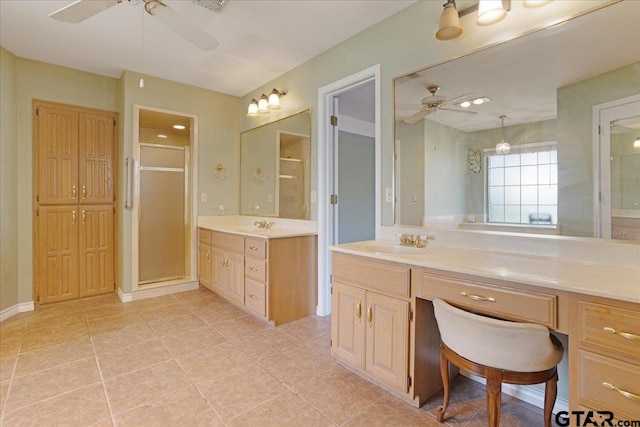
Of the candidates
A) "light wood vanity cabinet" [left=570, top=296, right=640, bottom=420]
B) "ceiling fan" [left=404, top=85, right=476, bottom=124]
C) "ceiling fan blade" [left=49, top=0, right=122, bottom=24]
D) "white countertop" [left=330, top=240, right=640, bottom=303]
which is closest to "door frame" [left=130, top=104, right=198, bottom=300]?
"ceiling fan blade" [left=49, top=0, right=122, bottom=24]

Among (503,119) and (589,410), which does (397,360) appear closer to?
(589,410)

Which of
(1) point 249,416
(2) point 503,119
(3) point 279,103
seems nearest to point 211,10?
(3) point 279,103

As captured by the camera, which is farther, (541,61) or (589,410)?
(541,61)

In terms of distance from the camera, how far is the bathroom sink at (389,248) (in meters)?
1.96

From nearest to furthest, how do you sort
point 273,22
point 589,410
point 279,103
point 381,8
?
point 589,410
point 381,8
point 273,22
point 279,103

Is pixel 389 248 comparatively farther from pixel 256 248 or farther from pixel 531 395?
pixel 256 248

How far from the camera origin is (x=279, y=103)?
10.8 ft

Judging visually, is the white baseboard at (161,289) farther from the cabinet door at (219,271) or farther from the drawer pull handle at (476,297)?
the drawer pull handle at (476,297)

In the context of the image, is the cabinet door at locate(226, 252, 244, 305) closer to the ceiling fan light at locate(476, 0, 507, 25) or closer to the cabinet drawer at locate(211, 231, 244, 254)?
the cabinet drawer at locate(211, 231, 244, 254)

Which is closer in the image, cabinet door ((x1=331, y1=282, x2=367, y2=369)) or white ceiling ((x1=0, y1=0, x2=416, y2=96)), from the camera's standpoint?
cabinet door ((x1=331, y1=282, x2=367, y2=369))

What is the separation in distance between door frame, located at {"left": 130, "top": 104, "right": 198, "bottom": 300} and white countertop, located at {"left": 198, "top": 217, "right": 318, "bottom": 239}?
0.73 ft

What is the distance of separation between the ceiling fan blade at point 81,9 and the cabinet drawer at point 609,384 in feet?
9.26

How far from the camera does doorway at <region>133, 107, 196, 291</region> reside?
371 centimetres

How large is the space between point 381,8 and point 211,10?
49.5 inches
